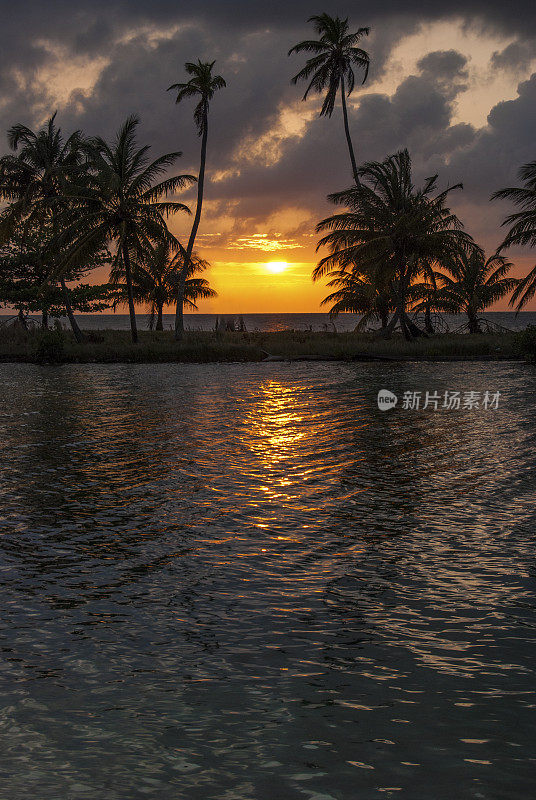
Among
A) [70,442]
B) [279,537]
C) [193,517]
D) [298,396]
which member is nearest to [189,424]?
[70,442]

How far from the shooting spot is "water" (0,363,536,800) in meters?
3.33

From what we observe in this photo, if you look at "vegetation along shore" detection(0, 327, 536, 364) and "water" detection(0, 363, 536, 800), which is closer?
"water" detection(0, 363, 536, 800)

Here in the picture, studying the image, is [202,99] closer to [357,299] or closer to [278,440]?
[357,299]

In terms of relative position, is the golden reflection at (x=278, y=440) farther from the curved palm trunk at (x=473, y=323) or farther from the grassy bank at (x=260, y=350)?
the curved palm trunk at (x=473, y=323)

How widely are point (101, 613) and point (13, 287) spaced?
4528 centimetres

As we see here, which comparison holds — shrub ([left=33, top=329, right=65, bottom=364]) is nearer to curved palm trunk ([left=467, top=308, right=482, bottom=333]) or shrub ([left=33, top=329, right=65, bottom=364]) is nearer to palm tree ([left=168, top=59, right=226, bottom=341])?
palm tree ([left=168, top=59, right=226, bottom=341])

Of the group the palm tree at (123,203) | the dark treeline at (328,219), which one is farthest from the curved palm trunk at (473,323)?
the palm tree at (123,203)


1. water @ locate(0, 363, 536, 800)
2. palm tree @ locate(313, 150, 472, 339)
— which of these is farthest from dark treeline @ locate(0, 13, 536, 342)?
water @ locate(0, 363, 536, 800)

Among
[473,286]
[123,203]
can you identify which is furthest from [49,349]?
[473,286]

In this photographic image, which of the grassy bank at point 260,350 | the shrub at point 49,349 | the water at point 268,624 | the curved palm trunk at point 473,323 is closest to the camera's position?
the water at point 268,624

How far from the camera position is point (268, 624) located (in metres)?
4.85

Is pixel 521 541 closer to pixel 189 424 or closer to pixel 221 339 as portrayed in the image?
pixel 189 424

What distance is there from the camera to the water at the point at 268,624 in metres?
3.33

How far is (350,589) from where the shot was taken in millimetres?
5477
